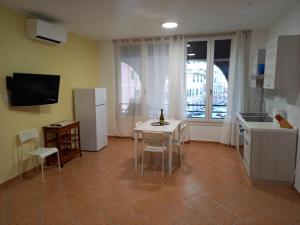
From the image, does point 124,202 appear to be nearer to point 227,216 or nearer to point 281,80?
point 227,216

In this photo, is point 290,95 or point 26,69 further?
point 26,69

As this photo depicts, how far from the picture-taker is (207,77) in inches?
198

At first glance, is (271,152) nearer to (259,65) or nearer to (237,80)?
(259,65)

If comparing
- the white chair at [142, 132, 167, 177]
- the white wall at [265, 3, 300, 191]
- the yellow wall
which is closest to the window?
the white wall at [265, 3, 300, 191]

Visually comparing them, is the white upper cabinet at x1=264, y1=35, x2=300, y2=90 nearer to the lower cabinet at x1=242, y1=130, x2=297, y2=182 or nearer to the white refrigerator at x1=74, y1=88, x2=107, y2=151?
the lower cabinet at x1=242, y1=130, x2=297, y2=182

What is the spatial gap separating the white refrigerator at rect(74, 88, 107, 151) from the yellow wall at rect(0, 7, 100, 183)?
20 centimetres

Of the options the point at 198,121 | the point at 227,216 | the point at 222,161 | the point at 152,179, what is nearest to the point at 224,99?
the point at 198,121

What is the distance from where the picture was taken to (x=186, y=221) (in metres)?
2.29

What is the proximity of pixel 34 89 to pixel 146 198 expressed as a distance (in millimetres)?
2400

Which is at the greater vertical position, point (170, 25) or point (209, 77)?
point (170, 25)

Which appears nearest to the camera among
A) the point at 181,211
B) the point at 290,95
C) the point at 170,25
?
the point at 181,211

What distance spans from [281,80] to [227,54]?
2209mm

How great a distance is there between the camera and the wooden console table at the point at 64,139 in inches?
149

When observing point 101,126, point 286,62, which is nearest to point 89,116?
point 101,126
